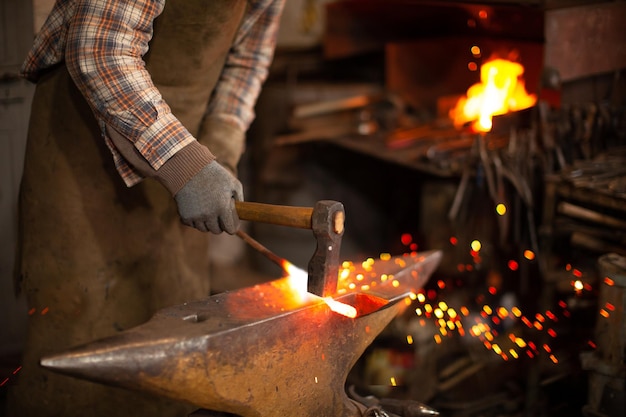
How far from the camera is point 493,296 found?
14.3ft

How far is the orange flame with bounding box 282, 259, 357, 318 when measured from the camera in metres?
2.19

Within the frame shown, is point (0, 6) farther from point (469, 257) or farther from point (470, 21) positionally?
point (470, 21)

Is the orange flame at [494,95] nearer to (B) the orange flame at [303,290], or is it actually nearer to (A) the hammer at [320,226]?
(B) the orange flame at [303,290]

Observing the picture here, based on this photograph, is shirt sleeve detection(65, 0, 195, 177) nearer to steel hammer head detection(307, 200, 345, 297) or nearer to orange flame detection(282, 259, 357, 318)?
steel hammer head detection(307, 200, 345, 297)

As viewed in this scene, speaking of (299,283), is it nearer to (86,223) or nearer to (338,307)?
(338,307)

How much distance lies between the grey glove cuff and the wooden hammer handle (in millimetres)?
595

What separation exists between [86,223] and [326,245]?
943mm

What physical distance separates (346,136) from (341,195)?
26.6 inches

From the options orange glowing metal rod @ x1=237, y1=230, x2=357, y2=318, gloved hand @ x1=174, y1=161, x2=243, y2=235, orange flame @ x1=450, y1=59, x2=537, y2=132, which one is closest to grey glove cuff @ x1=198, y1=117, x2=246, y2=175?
orange glowing metal rod @ x1=237, y1=230, x2=357, y2=318

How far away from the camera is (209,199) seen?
2191mm

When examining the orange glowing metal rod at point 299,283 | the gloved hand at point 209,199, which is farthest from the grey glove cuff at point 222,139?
the gloved hand at point 209,199

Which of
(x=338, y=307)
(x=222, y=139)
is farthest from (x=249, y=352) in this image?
(x=222, y=139)

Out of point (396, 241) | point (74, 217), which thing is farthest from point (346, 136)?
point (74, 217)

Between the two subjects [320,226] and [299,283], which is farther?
[299,283]
